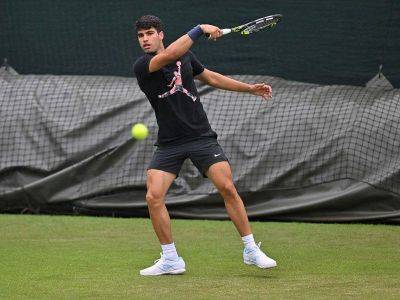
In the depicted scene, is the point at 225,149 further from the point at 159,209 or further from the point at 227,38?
the point at 159,209

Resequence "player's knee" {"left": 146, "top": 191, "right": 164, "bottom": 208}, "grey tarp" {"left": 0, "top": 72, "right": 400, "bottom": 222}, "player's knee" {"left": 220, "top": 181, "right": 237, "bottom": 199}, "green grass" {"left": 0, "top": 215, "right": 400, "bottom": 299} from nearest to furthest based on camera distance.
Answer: "green grass" {"left": 0, "top": 215, "right": 400, "bottom": 299}
"player's knee" {"left": 146, "top": 191, "right": 164, "bottom": 208}
"player's knee" {"left": 220, "top": 181, "right": 237, "bottom": 199}
"grey tarp" {"left": 0, "top": 72, "right": 400, "bottom": 222}

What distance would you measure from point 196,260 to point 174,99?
139 cm

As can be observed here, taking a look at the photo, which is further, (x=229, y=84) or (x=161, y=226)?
(x=229, y=84)

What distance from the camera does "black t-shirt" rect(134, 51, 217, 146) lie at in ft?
22.6

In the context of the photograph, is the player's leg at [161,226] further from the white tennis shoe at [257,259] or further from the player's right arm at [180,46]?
the player's right arm at [180,46]

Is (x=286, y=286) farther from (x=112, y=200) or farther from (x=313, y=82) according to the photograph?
(x=313, y=82)

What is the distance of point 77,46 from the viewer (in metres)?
12.5

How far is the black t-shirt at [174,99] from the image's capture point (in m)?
6.89

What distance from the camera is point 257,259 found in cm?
692

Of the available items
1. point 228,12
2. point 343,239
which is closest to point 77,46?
point 228,12

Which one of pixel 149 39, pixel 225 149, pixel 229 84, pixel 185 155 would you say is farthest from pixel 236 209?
pixel 225 149

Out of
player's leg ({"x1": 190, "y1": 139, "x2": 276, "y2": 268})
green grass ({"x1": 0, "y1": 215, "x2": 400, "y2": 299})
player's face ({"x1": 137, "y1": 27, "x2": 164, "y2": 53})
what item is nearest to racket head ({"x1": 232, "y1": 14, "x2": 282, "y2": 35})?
player's face ({"x1": 137, "y1": 27, "x2": 164, "y2": 53})

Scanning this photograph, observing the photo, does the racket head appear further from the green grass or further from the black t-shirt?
the green grass

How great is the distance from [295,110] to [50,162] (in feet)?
9.36
